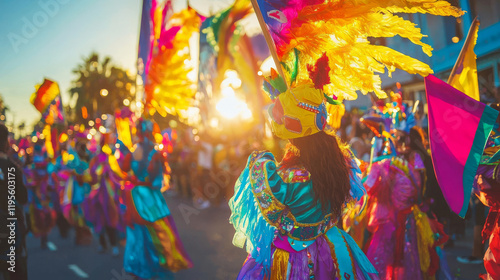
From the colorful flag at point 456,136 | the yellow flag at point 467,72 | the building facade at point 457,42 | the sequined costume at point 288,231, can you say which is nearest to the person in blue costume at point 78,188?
the building facade at point 457,42

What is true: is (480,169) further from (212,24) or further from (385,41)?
(385,41)

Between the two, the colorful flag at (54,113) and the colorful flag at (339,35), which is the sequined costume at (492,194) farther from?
the colorful flag at (54,113)

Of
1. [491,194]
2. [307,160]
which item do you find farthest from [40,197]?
[491,194]

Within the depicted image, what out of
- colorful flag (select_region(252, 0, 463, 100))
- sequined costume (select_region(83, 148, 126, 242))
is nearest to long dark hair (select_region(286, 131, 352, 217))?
colorful flag (select_region(252, 0, 463, 100))

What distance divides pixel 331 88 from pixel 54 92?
6.78m

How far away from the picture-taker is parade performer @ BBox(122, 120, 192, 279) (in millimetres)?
5562

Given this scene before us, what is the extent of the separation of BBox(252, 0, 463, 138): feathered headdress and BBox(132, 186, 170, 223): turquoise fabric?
3.43 meters

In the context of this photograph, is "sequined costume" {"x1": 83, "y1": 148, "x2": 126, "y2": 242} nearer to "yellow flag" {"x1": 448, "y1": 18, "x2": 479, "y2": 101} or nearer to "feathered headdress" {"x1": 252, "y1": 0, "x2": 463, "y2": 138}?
"feathered headdress" {"x1": 252, "y1": 0, "x2": 463, "y2": 138}

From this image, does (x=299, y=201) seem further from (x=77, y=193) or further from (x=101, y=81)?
(x=101, y=81)

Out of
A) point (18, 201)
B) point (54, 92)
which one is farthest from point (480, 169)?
point (54, 92)

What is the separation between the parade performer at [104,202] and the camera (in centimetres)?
759

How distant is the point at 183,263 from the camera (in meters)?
5.76

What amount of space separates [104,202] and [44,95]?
2262 millimetres

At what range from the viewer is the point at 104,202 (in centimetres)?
775
